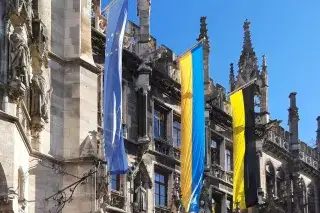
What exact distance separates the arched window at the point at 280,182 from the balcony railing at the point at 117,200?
55.3 ft

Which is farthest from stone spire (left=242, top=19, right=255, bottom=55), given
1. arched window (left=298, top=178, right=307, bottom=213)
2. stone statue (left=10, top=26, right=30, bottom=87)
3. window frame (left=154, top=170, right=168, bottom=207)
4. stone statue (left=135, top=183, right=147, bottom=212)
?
stone statue (left=10, top=26, right=30, bottom=87)

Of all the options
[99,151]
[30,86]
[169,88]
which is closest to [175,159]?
[169,88]

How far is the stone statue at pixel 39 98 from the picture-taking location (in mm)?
23484

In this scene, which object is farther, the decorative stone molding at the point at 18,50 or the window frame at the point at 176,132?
the window frame at the point at 176,132

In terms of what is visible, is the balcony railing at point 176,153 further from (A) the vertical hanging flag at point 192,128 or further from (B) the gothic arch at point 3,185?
(B) the gothic arch at point 3,185

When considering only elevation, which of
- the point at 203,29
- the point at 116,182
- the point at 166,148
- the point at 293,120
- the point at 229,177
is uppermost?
the point at 203,29

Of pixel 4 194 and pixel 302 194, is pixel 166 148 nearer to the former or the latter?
pixel 302 194

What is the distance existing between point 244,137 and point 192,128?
621cm

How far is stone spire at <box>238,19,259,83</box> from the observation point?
43125mm

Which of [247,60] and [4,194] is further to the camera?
[247,60]

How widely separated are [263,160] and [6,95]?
2616 centimetres

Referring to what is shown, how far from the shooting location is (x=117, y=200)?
30297mm

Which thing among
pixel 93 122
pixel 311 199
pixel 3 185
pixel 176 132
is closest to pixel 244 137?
pixel 176 132

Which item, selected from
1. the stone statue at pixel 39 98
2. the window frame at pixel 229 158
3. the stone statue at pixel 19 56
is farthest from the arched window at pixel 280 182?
the stone statue at pixel 19 56
